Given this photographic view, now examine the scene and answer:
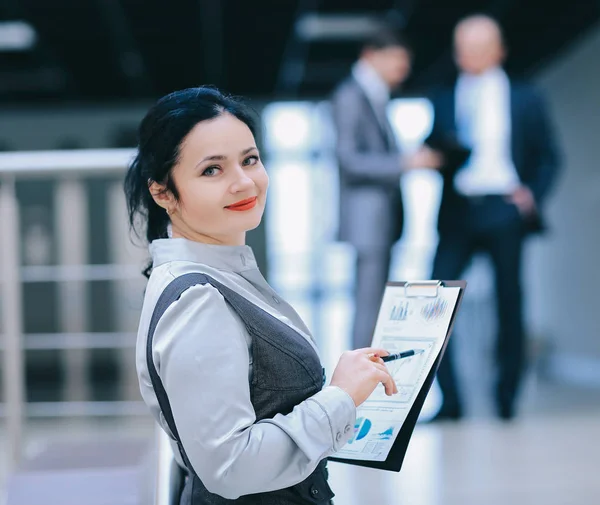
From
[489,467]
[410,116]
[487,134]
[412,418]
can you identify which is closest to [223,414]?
[412,418]

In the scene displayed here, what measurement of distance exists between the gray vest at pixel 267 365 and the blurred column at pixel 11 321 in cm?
121

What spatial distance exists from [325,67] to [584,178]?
8.46ft

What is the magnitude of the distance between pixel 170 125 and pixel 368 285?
1.77 meters

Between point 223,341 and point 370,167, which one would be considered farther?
point 370,167

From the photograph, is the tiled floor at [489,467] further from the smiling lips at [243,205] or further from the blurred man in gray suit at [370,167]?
the smiling lips at [243,205]

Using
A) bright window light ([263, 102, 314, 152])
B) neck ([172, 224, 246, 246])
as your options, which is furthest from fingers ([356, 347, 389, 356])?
bright window light ([263, 102, 314, 152])

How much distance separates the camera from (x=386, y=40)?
8.64 feet

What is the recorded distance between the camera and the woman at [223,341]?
79 centimetres

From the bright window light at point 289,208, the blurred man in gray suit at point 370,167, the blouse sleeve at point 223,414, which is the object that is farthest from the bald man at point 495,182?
the bright window light at point 289,208

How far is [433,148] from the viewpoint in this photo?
8.28 ft

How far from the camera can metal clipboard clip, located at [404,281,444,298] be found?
100 cm

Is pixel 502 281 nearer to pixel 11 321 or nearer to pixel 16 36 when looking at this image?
pixel 11 321

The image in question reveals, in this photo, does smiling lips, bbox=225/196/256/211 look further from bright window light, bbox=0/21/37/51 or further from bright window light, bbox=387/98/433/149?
bright window light, bbox=387/98/433/149

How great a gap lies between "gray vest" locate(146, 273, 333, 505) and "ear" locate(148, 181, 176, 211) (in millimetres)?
115
